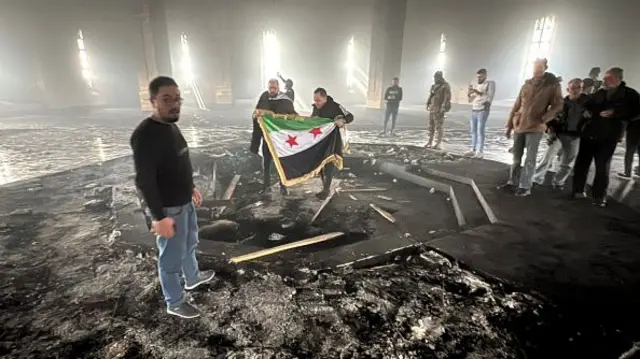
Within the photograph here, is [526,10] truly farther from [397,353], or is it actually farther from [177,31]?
[397,353]

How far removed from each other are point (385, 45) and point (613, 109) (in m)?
12.9

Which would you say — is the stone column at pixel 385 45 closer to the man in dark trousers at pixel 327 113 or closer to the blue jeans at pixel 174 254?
the man in dark trousers at pixel 327 113

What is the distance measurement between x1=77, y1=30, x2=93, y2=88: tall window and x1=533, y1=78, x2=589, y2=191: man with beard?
70.4 feet

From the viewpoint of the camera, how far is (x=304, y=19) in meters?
22.5

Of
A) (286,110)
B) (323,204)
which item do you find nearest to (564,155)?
(323,204)

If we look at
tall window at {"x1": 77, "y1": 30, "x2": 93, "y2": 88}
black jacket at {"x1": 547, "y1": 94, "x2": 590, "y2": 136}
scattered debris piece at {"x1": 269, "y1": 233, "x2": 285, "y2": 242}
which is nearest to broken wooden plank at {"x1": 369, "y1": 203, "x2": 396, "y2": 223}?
scattered debris piece at {"x1": 269, "y1": 233, "x2": 285, "y2": 242}

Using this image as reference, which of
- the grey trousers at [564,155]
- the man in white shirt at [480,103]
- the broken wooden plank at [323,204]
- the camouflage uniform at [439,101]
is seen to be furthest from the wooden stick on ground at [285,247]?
the camouflage uniform at [439,101]

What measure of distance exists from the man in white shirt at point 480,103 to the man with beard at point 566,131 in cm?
212

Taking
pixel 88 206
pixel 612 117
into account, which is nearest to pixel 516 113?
pixel 612 117

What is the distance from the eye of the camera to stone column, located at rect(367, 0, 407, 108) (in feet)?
51.6

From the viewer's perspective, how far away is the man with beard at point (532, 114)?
474 centimetres

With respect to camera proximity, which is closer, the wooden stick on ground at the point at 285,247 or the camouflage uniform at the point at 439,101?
the wooden stick on ground at the point at 285,247

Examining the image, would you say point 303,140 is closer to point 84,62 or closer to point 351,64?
point 84,62

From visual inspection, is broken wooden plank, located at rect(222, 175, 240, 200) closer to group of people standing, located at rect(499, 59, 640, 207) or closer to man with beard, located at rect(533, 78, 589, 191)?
group of people standing, located at rect(499, 59, 640, 207)
